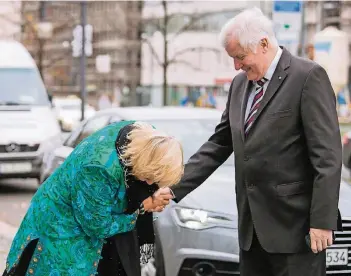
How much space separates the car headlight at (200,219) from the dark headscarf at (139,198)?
1699 millimetres

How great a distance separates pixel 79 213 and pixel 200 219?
2252mm

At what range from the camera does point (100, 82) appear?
295 feet

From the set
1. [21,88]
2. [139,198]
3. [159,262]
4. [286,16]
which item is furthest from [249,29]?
[21,88]

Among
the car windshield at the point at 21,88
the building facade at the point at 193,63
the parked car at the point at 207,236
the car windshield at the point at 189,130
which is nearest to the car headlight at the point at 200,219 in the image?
the parked car at the point at 207,236

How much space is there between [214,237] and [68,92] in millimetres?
88862

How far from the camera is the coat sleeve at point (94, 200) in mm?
2986

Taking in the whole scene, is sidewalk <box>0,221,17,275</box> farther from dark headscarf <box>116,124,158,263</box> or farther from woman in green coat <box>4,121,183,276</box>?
woman in green coat <box>4,121,183,276</box>

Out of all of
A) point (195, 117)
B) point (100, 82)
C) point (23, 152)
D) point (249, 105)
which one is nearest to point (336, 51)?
point (23, 152)

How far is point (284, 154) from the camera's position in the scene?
11.6ft

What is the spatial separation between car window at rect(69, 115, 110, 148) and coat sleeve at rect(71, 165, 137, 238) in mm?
4406

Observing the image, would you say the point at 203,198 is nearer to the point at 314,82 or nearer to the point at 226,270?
the point at 226,270

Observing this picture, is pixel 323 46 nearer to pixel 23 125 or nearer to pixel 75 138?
pixel 23 125

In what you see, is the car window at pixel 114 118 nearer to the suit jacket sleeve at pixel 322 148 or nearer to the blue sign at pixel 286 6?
the suit jacket sleeve at pixel 322 148

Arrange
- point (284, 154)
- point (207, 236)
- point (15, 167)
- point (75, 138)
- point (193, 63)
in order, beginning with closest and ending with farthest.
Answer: point (284, 154) < point (207, 236) < point (75, 138) < point (15, 167) < point (193, 63)
